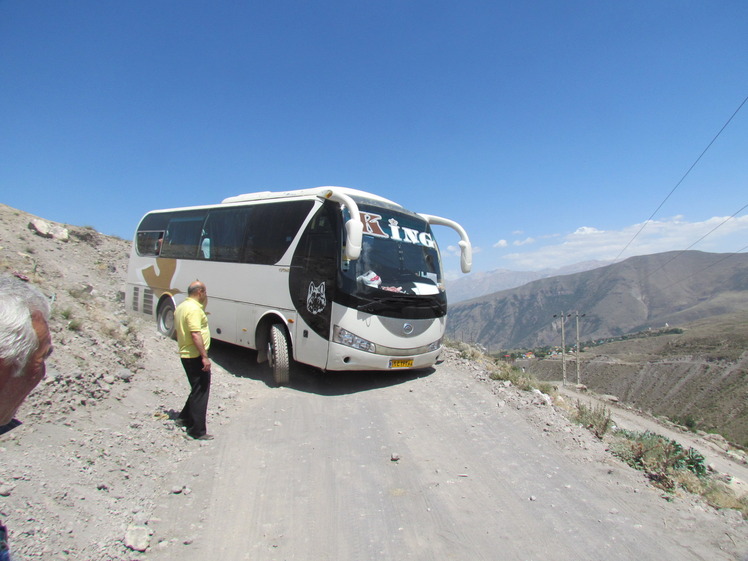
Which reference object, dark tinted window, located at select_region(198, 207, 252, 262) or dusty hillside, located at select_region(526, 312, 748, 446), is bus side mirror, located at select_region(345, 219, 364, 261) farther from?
dusty hillside, located at select_region(526, 312, 748, 446)

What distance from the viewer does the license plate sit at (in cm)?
754

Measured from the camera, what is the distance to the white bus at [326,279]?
281 inches

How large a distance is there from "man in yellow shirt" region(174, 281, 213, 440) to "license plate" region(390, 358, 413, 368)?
3.23 m

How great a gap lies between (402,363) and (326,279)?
6.88ft

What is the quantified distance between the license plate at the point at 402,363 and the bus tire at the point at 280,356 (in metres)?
2.05

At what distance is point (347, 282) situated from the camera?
7.05 meters

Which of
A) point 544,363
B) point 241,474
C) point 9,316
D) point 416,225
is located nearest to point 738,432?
point 544,363

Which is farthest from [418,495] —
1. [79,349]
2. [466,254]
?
[466,254]

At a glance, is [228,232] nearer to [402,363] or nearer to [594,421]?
[402,363]

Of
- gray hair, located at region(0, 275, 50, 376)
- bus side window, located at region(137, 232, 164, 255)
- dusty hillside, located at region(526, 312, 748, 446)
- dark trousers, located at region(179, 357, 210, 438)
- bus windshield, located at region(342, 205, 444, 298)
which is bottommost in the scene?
dusty hillside, located at region(526, 312, 748, 446)

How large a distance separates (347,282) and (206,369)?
2.62 meters

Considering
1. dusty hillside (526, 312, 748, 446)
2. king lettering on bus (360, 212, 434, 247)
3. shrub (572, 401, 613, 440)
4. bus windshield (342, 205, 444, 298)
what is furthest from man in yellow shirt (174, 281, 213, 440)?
dusty hillside (526, 312, 748, 446)

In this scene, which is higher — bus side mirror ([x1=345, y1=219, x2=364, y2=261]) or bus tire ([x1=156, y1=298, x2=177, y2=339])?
bus side mirror ([x1=345, y1=219, x2=364, y2=261])


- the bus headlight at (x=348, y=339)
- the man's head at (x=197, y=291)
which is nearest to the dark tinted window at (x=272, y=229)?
the bus headlight at (x=348, y=339)
